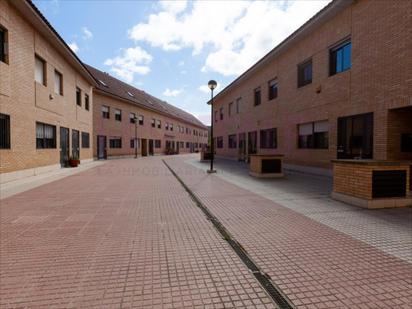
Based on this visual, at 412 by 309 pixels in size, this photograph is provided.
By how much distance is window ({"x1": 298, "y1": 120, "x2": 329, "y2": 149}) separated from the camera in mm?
12781

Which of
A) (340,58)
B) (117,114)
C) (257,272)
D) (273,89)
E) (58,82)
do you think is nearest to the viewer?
(257,272)

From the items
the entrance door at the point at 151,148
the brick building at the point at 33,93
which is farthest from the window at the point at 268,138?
the entrance door at the point at 151,148

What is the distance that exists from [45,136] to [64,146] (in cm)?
313

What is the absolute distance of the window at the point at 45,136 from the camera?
1280cm

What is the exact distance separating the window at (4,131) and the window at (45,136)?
288 centimetres

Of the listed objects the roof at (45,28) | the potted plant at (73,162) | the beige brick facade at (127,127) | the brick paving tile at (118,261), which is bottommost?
the brick paving tile at (118,261)

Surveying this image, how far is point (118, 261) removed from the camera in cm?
346

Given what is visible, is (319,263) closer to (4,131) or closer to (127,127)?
(4,131)

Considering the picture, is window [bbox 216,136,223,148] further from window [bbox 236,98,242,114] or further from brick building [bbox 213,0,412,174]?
brick building [bbox 213,0,412,174]

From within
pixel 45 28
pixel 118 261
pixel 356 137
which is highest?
pixel 45 28

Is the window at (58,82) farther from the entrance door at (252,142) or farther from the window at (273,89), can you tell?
the entrance door at (252,142)

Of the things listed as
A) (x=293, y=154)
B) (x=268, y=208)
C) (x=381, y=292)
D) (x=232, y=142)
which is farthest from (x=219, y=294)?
(x=232, y=142)

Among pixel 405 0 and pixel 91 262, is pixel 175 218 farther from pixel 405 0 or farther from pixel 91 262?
pixel 405 0

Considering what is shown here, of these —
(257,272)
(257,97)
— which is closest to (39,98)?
(257,272)
